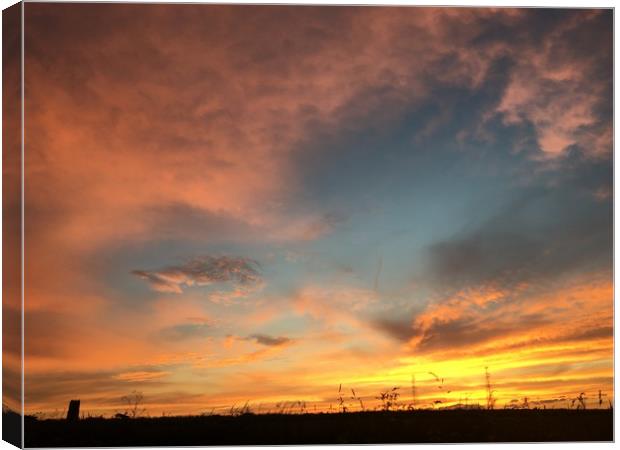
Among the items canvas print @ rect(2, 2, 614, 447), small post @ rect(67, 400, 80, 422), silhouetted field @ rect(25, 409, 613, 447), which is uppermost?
canvas print @ rect(2, 2, 614, 447)

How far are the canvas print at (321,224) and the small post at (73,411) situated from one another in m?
0.04

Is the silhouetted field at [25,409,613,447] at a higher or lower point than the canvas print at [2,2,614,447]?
lower

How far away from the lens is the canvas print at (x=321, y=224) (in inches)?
416

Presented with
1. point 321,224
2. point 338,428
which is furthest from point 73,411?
point 321,224

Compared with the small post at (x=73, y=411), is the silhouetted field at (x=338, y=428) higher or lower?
lower

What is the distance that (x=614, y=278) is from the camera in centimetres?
1088

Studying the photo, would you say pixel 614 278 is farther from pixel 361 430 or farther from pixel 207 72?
pixel 207 72

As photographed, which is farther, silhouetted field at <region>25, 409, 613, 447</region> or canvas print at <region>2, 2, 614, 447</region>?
canvas print at <region>2, 2, 614, 447</region>

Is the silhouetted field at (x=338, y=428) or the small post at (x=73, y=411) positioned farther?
the small post at (x=73, y=411)

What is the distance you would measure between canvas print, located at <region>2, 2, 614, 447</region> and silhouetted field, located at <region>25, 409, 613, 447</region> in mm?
26

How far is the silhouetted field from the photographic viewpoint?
10406mm

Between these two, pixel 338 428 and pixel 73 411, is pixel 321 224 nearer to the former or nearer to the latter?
pixel 338 428

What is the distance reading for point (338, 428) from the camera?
10.6 m

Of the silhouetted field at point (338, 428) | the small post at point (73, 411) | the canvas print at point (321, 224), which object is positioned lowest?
the silhouetted field at point (338, 428)
